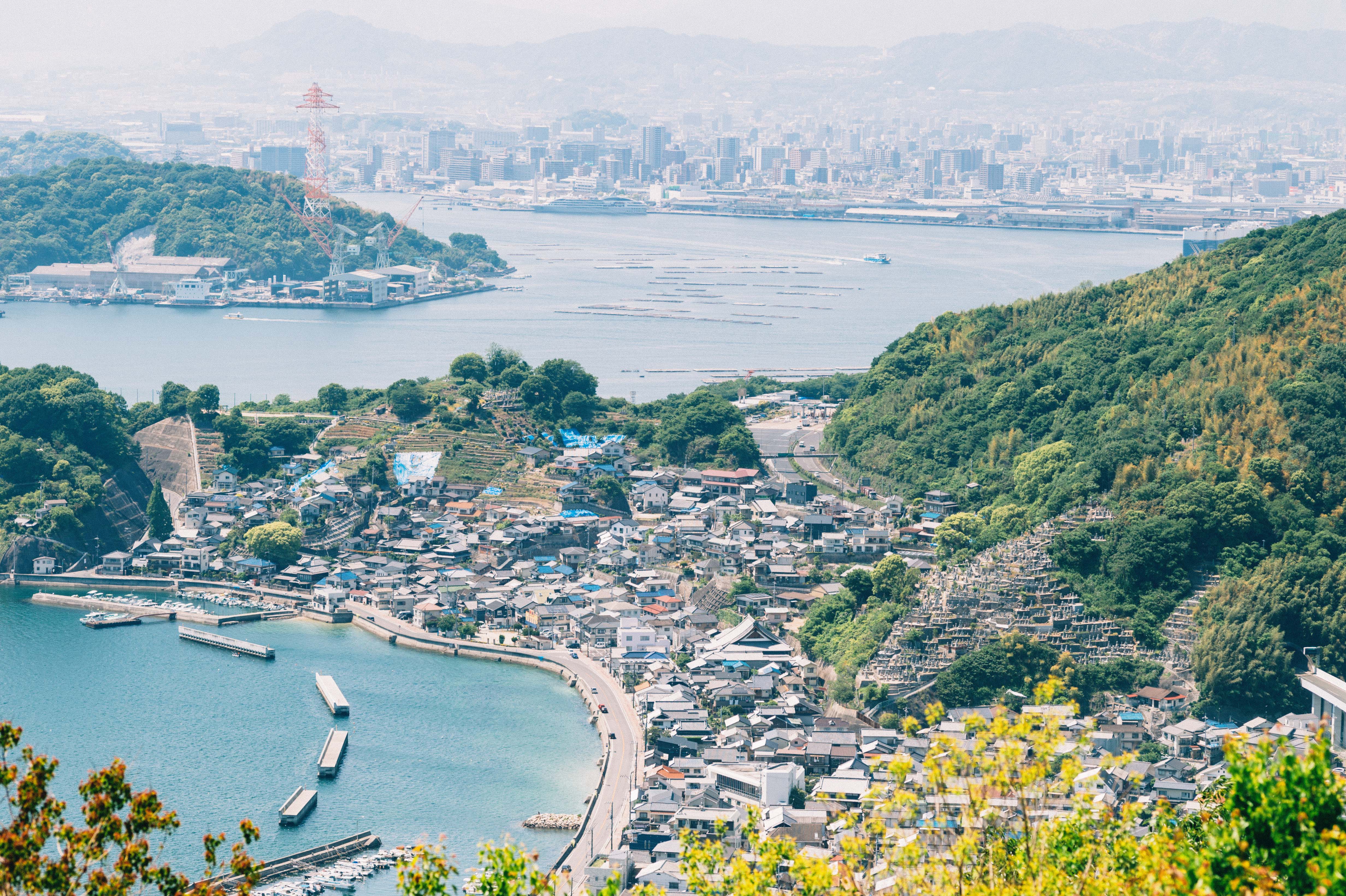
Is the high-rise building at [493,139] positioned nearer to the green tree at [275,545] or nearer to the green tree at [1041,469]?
the green tree at [275,545]

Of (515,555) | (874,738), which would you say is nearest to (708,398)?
(515,555)

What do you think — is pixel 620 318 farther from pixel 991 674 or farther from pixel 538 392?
pixel 991 674

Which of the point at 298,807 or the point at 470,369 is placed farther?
the point at 470,369

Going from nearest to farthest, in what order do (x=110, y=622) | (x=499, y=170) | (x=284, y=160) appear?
(x=110, y=622) → (x=284, y=160) → (x=499, y=170)

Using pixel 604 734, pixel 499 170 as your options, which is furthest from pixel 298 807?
pixel 499 170

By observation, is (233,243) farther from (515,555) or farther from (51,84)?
(51,84)

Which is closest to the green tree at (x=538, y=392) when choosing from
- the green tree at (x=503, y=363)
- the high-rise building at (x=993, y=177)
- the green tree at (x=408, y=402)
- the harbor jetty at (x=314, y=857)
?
the green tree at (x=503, y=363)
